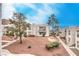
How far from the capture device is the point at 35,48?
173cm

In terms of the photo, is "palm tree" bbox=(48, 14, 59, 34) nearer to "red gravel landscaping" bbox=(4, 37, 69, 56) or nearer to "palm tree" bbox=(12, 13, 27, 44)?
"red gravel landscaping" bbox=(4, 37, 69, 56)

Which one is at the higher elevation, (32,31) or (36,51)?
(32,31)

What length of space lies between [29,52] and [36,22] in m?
0.26

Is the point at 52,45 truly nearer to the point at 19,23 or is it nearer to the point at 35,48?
the point at 35,48


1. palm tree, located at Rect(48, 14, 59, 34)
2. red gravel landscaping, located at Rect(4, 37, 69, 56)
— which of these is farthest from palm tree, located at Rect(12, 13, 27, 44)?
palm tree, located at Rect(48, 14, 59, 34)

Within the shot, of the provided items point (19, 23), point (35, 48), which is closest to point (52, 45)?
point (35, 48)

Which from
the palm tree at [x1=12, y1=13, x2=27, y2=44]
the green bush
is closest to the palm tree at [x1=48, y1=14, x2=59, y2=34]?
the green bush

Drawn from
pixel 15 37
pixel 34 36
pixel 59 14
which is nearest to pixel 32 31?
pixel 34 36

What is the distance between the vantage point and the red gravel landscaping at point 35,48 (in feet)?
5.62

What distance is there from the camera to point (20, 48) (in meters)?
1.73

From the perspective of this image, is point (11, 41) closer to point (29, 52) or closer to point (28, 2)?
point (29, 52)

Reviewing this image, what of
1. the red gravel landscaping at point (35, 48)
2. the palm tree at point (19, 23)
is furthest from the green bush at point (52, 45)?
the palm tree at point (19, 23)

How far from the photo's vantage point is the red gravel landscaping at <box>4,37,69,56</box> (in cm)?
171

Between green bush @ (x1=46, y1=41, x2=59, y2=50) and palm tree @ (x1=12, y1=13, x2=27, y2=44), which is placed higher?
palm tree @ (x1=12, y1=13, x2=27, y2=44)
